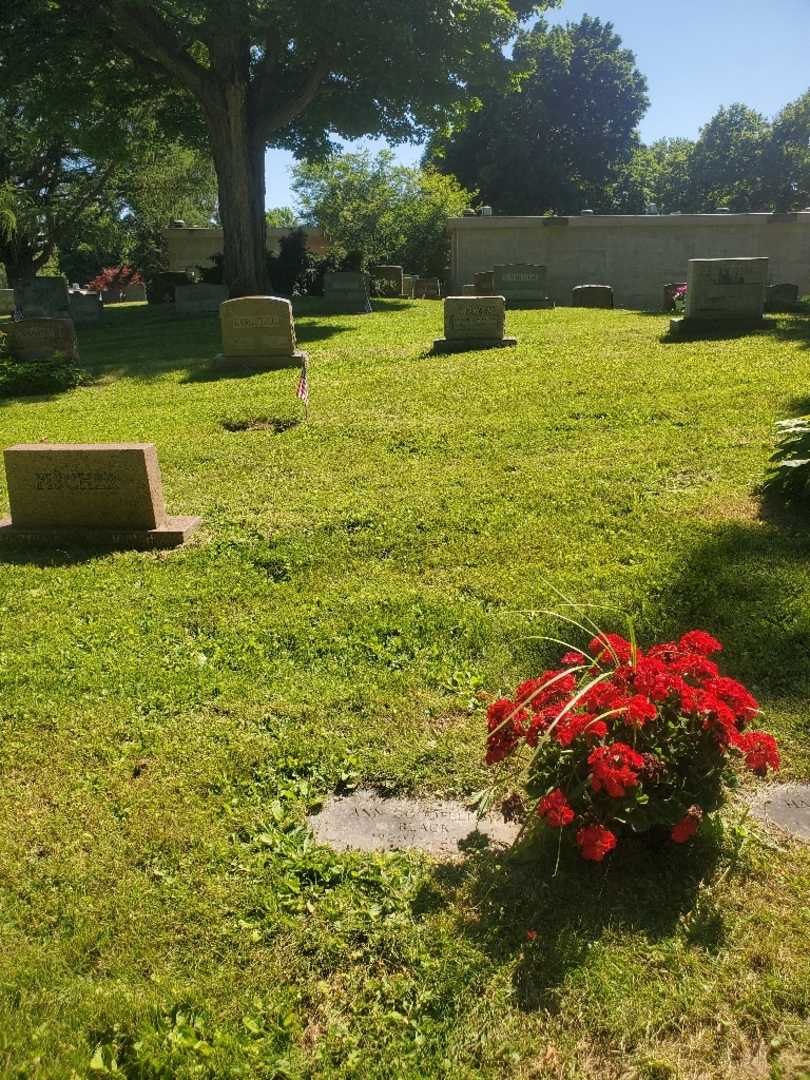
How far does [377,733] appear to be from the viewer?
404 centimetres

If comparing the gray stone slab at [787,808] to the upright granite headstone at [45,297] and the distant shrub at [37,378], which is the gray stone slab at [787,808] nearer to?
the distant shrub at [37,378]

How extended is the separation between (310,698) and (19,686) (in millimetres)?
1650

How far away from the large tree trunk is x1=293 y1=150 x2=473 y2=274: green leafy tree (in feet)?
21.7

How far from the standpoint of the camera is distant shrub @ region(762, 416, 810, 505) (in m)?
6.10

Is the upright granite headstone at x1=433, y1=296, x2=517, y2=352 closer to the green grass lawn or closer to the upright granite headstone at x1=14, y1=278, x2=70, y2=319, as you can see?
the green grass lawn

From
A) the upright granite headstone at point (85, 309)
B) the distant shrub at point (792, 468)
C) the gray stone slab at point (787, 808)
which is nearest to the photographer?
the gray stone slab at point (787, 808)

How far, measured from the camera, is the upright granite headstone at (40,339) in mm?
15320

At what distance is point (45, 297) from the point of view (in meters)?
23.6

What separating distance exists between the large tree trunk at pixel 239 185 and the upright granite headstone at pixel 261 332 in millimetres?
9462

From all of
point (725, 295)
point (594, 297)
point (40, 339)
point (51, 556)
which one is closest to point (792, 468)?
point (51, 556)

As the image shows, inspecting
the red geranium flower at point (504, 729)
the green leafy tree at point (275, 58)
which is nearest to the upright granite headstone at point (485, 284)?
the green leafy tree at point (275, 58)

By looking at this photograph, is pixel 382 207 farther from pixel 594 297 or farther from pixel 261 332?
pixel 261 332

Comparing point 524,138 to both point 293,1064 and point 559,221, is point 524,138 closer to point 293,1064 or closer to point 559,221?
point 559,221

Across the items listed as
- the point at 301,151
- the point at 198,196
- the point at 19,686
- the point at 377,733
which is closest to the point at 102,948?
the point at 377,733
